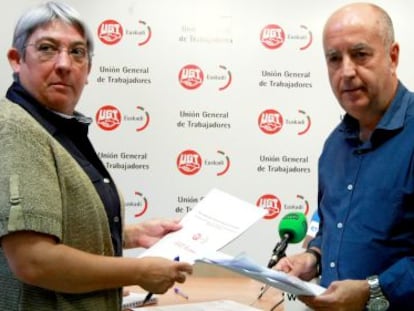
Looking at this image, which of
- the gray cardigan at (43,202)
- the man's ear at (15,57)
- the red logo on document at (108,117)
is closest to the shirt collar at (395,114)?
the gray cardigan at (43,202)

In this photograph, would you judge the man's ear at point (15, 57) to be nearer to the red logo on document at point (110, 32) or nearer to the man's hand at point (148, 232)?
the man's hand at point (148, 232)

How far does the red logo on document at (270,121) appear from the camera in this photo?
336cm

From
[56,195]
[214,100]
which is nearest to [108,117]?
[214,100]

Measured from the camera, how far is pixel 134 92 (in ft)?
11.2

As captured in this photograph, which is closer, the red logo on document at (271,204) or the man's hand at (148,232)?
the man's hand at (148,232)

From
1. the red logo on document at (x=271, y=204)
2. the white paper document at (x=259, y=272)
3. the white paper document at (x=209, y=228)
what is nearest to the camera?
the white paper document at (x=259, y=272)

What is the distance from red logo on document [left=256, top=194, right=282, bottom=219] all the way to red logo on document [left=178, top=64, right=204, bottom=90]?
819 millimetres

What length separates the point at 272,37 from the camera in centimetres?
340

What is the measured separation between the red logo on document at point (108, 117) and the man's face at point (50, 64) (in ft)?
6.07

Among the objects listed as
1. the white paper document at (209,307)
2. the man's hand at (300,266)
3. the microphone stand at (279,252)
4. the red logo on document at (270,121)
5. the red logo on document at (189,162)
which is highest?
the red logo on document at (270,121)

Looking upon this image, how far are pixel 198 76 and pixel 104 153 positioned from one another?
764mm

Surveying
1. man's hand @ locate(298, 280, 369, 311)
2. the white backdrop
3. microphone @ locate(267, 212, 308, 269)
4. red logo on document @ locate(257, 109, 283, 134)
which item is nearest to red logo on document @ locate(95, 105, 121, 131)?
the white backdrop

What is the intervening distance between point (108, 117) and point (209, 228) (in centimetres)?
185

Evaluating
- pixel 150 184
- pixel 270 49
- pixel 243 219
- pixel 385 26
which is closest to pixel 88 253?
pixel 243 219
